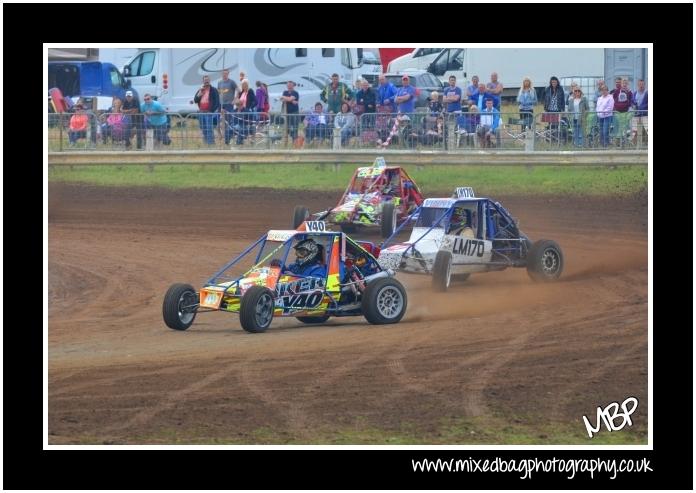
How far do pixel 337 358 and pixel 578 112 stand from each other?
1364 centimetres

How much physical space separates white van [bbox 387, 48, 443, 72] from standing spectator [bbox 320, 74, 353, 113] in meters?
7.69

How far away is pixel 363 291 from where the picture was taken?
13734 mm

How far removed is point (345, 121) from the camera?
1026 inches

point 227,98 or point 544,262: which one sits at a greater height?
point 227,98

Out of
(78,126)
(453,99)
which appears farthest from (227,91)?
(453,99)

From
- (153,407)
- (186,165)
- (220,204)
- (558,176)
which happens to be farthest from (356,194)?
(153,407)

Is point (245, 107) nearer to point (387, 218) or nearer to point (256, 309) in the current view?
point (387, 218)

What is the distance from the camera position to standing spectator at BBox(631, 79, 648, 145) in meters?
24.0

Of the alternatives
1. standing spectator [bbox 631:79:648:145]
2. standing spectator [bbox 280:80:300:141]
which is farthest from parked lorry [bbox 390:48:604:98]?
standing spectator [bbox 280:80:300:141]

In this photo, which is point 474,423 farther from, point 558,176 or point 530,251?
point 558,176

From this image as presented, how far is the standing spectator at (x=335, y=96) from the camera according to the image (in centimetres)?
2614

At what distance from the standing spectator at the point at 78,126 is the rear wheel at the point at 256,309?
15.5m

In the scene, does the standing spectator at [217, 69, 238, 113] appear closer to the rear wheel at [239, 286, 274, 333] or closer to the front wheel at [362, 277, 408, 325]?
the front wheel at [362, 277, 408, 325]

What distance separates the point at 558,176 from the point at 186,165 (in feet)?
27.1
